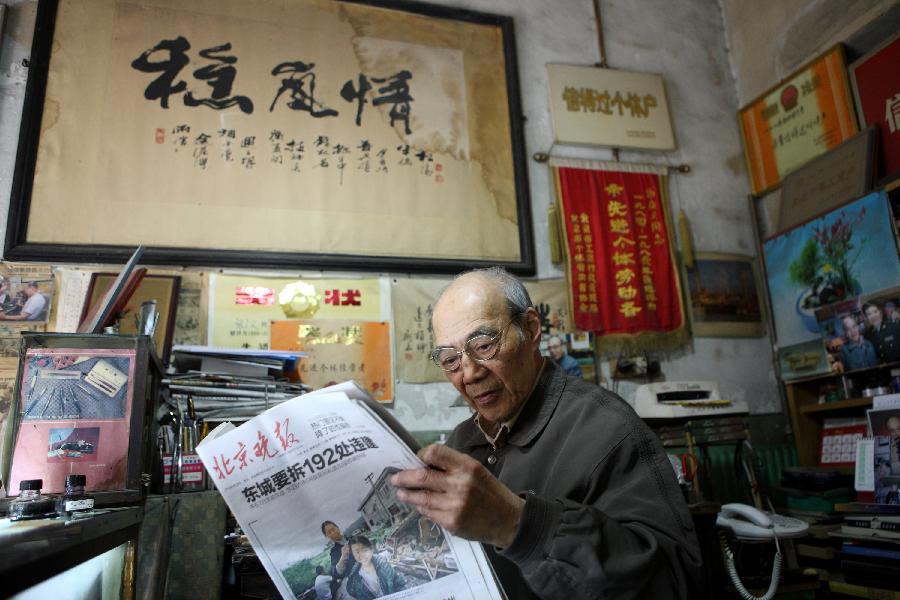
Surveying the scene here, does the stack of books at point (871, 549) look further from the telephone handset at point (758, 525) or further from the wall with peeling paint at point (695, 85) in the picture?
the wall with peeling paint at point (695, 85)

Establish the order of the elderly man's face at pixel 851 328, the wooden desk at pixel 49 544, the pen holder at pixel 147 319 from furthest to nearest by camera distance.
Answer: the elderly man's face at pixel 851 328
the pen holder at pixel 147 319
the wooden desk at pixel 49 544

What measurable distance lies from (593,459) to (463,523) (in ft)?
1.09

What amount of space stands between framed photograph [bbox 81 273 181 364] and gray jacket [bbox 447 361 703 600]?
149 centimetres

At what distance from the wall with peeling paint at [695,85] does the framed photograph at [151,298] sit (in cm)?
167

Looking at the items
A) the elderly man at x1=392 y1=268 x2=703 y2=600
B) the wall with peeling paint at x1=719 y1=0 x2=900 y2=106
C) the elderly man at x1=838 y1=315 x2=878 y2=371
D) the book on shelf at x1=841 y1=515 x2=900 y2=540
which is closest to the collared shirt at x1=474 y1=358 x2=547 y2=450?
the elderly man at x1=392 y1=268 x2=703 y2=600

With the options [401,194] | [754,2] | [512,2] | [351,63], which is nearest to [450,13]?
[512,2]

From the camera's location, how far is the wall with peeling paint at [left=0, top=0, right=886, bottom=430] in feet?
10.1

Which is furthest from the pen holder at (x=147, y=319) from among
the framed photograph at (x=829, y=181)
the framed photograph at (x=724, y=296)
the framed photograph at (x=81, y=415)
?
the framed photograph at (x=829, y=181)

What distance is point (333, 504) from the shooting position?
904mm

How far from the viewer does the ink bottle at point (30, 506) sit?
96 centimetres

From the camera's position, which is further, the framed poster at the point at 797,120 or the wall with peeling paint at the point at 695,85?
the wall with peeling paint at the point at 695,85

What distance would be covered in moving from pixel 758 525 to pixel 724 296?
53.8 inches

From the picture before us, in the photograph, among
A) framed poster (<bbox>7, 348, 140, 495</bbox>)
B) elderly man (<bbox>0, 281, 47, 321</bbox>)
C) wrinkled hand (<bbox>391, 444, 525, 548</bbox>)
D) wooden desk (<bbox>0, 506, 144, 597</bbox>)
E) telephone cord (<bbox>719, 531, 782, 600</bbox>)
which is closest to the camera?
wooden desk (<bbox>0, 506, 144, 597</bbox>)

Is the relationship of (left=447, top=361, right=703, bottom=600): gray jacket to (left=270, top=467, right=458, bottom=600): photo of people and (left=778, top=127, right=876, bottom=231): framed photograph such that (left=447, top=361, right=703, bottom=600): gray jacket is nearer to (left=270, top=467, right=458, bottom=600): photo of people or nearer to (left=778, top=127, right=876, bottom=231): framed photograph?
(left=270, top=467, right=458, bottom=600): photo of people
